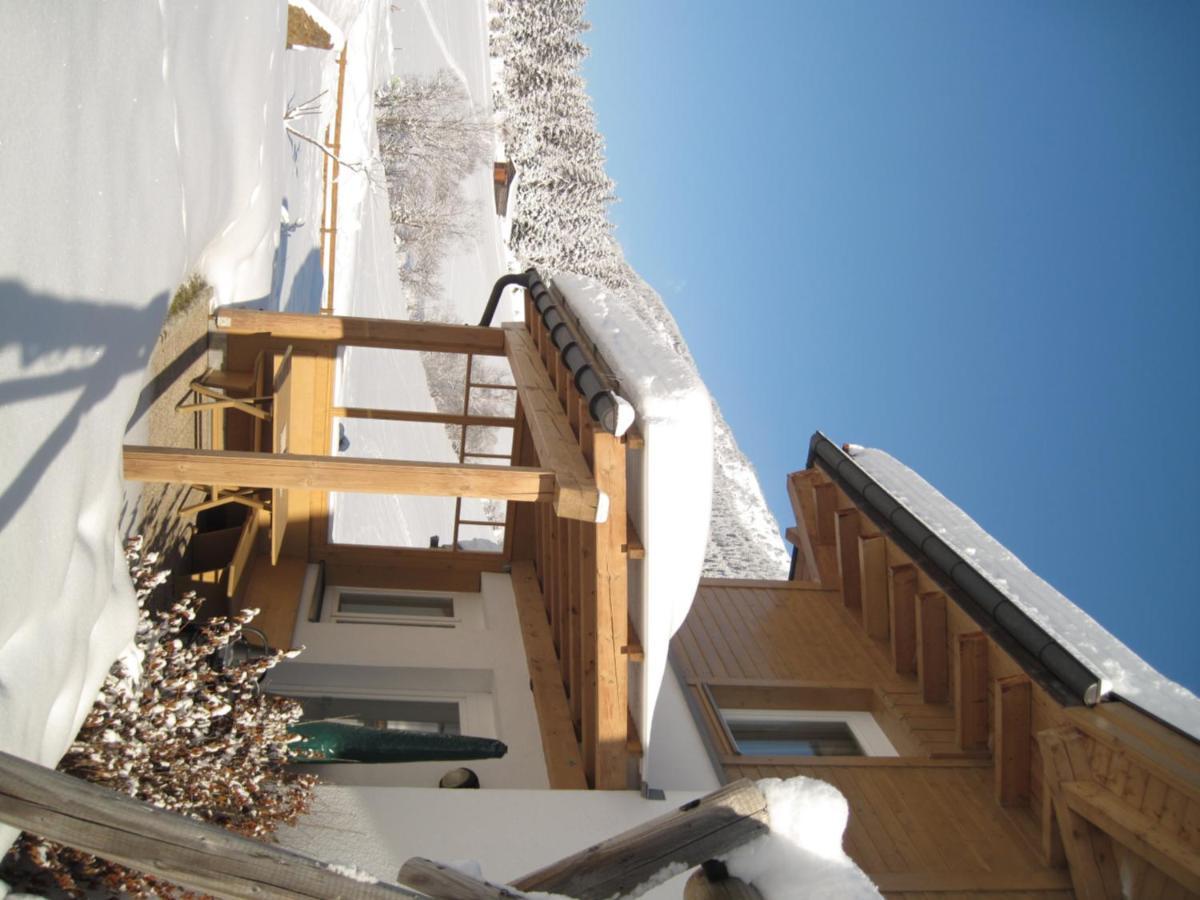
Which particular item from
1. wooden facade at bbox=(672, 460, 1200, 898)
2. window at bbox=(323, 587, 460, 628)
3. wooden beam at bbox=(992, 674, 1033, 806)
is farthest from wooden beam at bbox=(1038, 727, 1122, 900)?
window at bbox=(323, 587, 460, 628)

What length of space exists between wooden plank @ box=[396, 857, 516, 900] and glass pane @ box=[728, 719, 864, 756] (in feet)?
13.5

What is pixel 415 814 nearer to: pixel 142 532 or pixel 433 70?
pixel 142 532

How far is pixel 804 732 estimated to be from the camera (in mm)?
6660

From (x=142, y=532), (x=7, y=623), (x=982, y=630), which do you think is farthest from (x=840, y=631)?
(x=7, y=623)

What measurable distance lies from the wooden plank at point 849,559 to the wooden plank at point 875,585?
1.19 feet

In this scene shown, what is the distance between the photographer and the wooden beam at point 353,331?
7.42 m

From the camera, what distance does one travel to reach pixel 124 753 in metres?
4.15

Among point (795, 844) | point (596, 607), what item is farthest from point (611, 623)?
point (795, 844)

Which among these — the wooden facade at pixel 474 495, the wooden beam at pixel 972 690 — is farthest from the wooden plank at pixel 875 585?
the wooden facade at pixel 474 495

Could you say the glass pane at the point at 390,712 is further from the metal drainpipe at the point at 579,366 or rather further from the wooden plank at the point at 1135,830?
the wooden plank at the point at 1135,830

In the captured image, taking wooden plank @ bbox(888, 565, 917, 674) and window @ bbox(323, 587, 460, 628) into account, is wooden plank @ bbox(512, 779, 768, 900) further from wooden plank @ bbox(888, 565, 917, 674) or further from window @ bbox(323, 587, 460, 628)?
window @ bbox(323, 587, 460, 628)

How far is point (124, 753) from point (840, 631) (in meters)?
4.92

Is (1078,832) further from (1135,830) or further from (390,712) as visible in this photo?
(390,712)

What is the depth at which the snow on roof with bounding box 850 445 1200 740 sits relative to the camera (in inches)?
199
